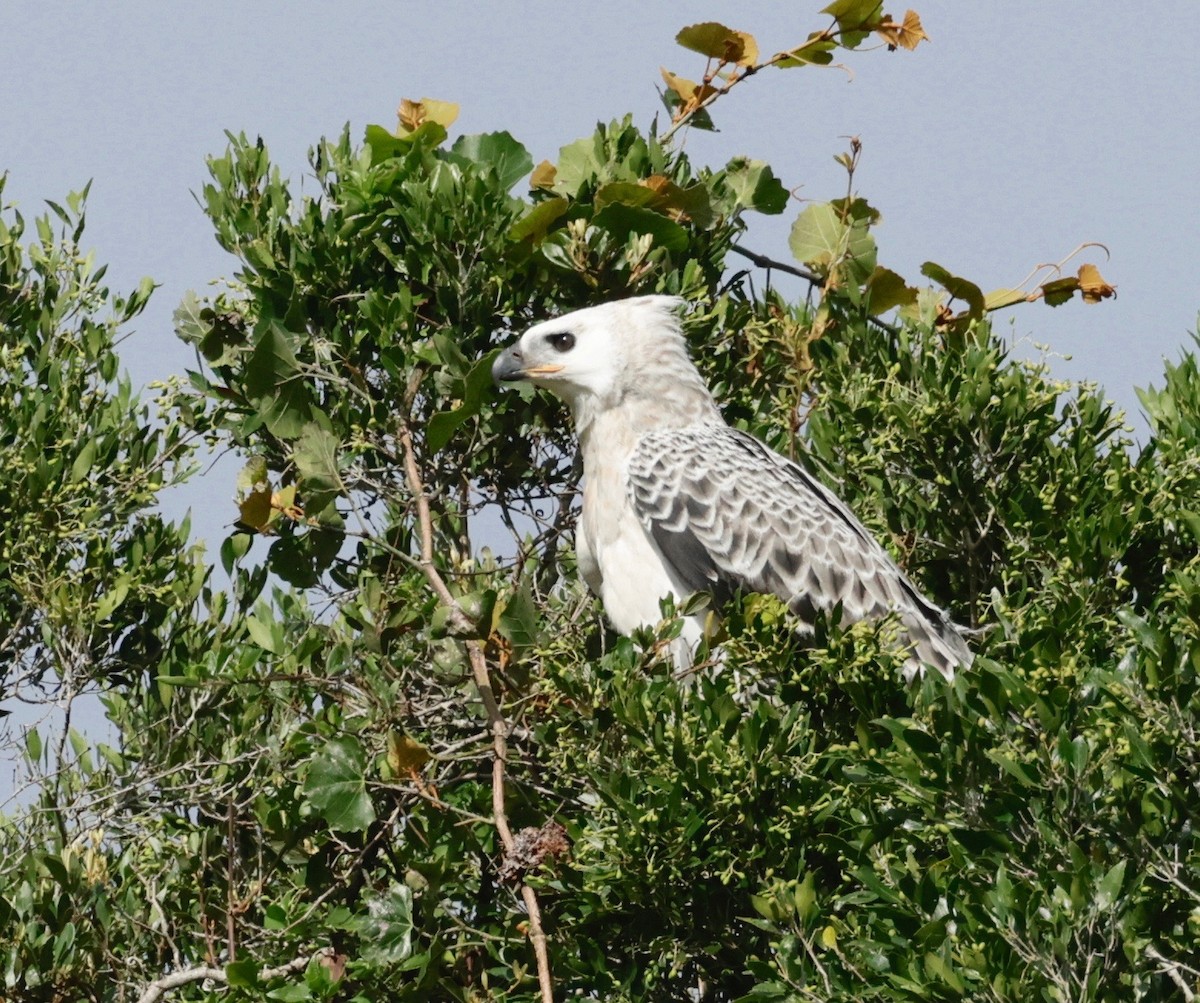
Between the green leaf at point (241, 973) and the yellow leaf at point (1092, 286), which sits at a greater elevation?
the yellow leaf at point (1092, 286)

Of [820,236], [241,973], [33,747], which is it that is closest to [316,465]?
[33,747]

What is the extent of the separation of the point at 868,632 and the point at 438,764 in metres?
1.81

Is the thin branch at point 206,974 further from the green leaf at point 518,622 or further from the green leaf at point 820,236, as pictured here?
the green leaf at point 820,236

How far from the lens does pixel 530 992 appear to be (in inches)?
207

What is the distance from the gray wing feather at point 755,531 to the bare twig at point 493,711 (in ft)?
4.14

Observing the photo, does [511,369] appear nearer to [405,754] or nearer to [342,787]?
[405,754]

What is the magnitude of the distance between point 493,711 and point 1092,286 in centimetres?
332

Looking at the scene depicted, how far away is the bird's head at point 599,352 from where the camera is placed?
6.70 meters

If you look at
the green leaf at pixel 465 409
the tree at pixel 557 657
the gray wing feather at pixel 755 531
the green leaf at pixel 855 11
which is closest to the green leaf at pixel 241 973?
the tree at pixel 557 657

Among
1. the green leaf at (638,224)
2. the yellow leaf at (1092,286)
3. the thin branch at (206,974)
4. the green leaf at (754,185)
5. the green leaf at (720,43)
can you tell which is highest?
the green leaf at (720,43)

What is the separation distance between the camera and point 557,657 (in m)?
5.37

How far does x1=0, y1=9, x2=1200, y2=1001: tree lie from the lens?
4.22m

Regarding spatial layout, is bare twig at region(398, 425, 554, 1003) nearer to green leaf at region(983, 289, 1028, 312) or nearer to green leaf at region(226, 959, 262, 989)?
green leaf at region(226, 959, 262, 989)

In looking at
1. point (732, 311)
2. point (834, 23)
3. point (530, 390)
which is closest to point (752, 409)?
point (732, 311)
